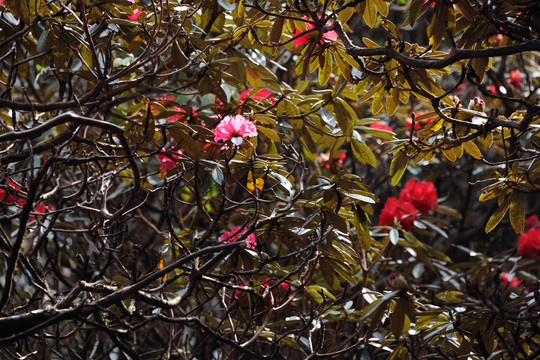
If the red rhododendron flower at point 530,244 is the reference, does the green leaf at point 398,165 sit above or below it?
Answer: above

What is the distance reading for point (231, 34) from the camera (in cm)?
165

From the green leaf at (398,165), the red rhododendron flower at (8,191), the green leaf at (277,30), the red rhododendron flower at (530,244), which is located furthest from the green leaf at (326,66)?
the red rhododendron flower at (530,244)

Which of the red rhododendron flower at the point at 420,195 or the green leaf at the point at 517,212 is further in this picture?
the red rhododendron flower at the point at 420,195

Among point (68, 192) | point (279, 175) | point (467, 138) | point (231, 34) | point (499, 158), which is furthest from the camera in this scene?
point (499, 158)

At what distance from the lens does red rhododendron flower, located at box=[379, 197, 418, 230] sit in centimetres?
220

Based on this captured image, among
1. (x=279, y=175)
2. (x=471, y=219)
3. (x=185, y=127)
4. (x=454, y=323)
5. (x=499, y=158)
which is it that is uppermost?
(x=185, y=127)

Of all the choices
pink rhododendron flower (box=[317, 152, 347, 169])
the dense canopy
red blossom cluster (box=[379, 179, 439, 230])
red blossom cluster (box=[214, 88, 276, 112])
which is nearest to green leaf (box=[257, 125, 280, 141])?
the dense canopy

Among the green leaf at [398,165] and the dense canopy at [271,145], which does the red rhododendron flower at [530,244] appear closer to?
the dense canopy at [271,145]

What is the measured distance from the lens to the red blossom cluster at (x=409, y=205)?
7.24 feet

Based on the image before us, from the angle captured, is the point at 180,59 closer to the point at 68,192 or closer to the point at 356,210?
the point at 356,210

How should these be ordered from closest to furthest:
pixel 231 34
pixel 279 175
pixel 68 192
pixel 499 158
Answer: pixel 279 175, pixel 231 34, pixel 68 192, pixel 499 158

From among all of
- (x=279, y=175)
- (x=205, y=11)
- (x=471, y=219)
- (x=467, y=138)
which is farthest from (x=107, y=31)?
(x=471, y=219)

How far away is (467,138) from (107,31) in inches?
42.4

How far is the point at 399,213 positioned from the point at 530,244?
1.80ft
